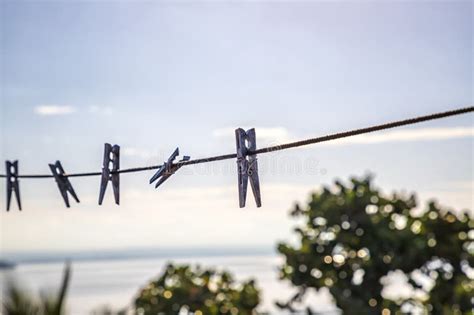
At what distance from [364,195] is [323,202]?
3.98 feet

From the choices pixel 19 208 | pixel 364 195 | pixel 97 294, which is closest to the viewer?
pixel 19 208

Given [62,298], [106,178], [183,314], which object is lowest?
[183,314]

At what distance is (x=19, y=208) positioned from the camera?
7.55 m

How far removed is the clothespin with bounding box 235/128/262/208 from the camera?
4.75m

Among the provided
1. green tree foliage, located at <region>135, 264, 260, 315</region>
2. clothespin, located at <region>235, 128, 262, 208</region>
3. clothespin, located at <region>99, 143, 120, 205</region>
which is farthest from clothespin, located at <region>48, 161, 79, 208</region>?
green tree foliage, located at <region>135, 264, 260, 315</region>

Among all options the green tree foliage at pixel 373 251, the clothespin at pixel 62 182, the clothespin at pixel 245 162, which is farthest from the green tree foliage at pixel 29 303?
the green tree foliage at pixel 373 251

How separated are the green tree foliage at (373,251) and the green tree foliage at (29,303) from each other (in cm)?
1493

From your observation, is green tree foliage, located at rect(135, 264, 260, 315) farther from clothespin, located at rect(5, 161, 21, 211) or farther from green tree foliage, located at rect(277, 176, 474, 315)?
clothespin, located at rect(5, 161, 21, 211)

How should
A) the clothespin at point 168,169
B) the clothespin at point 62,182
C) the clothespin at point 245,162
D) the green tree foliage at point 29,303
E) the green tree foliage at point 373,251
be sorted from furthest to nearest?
the green tree foliage at point 373,251
the clothespin at point 62,182
the clothespin at point 168,169
the clothespin at point 245,162
the green tree foliage at point 29,303

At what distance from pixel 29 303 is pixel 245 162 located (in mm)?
1740

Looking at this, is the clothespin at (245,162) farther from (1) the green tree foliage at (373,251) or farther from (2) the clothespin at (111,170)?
(1) the green tree foliage at (373,251)

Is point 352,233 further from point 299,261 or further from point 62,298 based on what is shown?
point 62,298

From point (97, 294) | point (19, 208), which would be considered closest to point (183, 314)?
point (19, 208)

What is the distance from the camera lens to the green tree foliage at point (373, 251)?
59.6 ft
